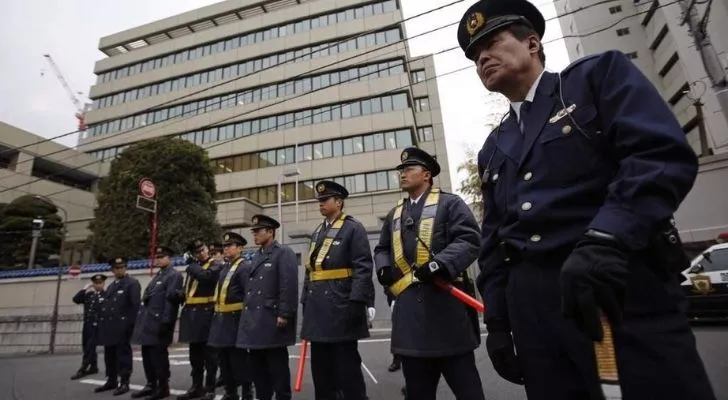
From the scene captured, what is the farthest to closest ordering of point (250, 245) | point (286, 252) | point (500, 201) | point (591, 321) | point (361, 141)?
1. point (361, 141)
2. point (250, 245)
3. point (286, 252)
4. point (500, 201)
5. point (591, 321)

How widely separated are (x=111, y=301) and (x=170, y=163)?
15.8m

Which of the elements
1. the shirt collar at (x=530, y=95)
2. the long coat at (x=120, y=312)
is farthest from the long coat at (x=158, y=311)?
the shirt collar at (x=530, y=95)

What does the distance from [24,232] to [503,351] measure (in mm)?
31961

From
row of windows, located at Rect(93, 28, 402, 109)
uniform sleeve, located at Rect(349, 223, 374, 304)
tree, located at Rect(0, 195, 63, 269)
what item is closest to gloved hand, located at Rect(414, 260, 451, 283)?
uniform sleeve, located at Rect(349, 223, 374, 304)

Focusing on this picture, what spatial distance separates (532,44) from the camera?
1760mm

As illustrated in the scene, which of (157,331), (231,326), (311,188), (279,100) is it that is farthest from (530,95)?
(279,100)

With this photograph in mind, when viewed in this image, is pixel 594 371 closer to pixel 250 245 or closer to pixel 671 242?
pixel 671 242

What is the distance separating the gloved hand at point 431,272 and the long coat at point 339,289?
1.10 meters

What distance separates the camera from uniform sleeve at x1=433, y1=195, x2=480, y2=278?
2.66m

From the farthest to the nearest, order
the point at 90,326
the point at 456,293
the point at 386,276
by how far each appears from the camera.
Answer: the point at 90,326 → the point at 386,276 → the point at 456,293

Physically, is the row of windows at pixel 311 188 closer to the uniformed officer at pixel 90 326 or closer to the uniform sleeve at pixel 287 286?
the uniformed officer at pixel 90 326

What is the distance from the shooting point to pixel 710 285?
26.2ft

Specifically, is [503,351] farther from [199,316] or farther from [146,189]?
[146,189]

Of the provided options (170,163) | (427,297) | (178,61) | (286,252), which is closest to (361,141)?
(170,163)
